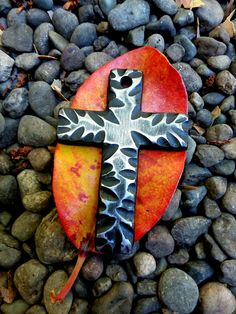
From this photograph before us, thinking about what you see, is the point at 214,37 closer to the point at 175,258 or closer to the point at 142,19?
the point at 142,19

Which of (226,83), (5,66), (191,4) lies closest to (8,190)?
(5,66)

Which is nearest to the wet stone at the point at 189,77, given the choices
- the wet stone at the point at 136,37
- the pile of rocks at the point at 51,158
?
the pile of rocks at the point at 51,158

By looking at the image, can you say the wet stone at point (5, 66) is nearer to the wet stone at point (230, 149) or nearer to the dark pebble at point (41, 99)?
the dark pebble at point (41, 99)

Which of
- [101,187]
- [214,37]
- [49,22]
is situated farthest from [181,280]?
[49,22]

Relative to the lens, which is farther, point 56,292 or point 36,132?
point 36,132

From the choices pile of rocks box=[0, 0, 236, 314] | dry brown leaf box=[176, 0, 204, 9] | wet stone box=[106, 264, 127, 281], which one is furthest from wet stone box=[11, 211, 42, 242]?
dry brown leaf box=[176, 0, 204, 9]

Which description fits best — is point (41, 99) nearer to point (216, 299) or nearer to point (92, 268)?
point (92, 268)
